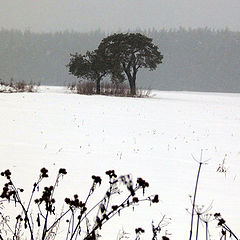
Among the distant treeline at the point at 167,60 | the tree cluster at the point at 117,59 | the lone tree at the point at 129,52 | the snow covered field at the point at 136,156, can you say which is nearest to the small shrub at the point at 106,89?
the tree cluster at the point at 117,59

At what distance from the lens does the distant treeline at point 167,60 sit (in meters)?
130

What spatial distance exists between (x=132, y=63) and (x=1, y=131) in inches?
1274

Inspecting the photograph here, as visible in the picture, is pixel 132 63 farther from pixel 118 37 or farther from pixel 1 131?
pixel 1 131

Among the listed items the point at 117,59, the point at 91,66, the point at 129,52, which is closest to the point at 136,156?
the point at 91,66

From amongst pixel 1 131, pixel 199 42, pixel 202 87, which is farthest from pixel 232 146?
pixel 199 42

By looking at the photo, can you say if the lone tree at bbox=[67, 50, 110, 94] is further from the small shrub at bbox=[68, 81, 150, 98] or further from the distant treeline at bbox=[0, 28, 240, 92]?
the distant treeline at bbox=[0, 28, 240, 92]

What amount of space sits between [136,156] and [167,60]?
131636mm

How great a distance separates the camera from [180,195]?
19.0 ft

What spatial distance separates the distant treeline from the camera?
13025 centimetres

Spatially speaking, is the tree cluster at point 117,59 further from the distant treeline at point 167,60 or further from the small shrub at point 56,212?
the distant treeline at point 167,60

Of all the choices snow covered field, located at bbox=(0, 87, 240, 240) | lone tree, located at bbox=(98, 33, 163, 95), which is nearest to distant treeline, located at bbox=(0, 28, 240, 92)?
lone tree, located at bbox=(98, 33, 163, 95)

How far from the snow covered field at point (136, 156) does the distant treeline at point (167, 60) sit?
370ft

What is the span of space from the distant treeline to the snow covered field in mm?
112726

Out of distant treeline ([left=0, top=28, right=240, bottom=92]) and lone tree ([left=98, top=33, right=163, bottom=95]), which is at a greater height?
distant treeline ([left=0, top=28, right=240, bottom=92])
